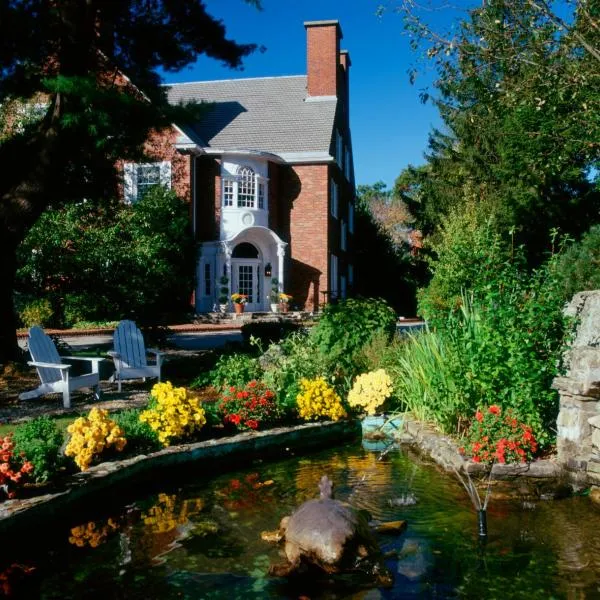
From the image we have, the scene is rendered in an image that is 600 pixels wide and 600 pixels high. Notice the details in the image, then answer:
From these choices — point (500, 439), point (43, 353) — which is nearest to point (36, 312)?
point (43, 353)

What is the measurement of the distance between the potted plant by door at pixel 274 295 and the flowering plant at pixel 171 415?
1886 centimetres

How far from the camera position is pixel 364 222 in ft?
119

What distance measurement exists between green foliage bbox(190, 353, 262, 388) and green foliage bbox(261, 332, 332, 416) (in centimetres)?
19

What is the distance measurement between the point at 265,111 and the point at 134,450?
2441 cm

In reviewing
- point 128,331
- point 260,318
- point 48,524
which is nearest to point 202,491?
point 48,524

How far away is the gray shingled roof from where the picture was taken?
26.5 metres

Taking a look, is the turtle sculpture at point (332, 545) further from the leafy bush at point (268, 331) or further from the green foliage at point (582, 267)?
the leafy bush at point (268, 331)

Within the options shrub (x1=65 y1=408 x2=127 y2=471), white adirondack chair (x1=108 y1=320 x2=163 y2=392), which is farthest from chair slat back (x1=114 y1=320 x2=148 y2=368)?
shrub (x1=65 y1=408 x2=127 y2=471)

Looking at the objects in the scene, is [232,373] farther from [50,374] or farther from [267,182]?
[267,182]

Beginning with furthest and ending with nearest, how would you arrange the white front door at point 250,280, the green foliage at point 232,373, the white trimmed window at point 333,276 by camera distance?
1. the white trimmed window at point 333,276
2. the white front door at point 250,280
3. the green foliage at point 232,373

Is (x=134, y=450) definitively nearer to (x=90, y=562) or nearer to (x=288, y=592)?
(x=90, y=562)

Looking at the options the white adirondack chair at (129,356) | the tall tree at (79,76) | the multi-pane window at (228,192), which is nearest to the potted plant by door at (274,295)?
the multi-pane window at (228,192)

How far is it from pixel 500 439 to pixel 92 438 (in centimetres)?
356

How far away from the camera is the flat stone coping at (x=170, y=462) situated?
4355 millimetres
